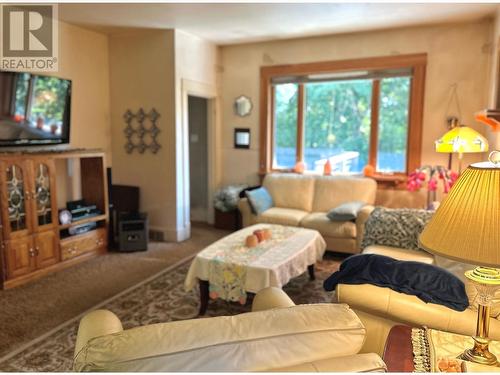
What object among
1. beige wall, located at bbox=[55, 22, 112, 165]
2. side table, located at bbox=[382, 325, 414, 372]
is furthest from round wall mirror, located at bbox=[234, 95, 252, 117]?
side table, located at bbox=[382, 325, 414, 372]

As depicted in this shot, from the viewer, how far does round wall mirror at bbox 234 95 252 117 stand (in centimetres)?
593

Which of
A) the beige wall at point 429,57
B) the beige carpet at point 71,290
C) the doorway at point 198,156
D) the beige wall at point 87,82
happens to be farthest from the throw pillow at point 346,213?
the beige wall at point 87,82

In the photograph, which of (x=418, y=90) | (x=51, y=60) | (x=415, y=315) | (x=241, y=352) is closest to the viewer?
(x=241, y=352)

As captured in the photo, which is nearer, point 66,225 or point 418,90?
point 66,225

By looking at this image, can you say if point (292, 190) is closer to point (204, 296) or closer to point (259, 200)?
point (259, 200)

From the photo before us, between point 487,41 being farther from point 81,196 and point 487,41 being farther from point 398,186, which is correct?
point 81,196

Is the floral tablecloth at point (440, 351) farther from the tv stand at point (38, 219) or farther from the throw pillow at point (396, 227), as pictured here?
the tv stand at point (38, 219)

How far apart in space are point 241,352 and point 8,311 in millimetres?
2892

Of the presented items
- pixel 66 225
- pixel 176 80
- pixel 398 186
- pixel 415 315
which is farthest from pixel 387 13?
pixel 66 225

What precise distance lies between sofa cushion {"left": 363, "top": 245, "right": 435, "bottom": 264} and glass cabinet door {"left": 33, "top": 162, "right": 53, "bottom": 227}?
10.3 feet

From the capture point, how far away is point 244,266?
9.78 ft

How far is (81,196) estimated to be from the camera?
500 centimetres

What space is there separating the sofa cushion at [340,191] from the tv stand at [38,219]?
8.74 ft

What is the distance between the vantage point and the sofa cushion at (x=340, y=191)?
16.2ft
